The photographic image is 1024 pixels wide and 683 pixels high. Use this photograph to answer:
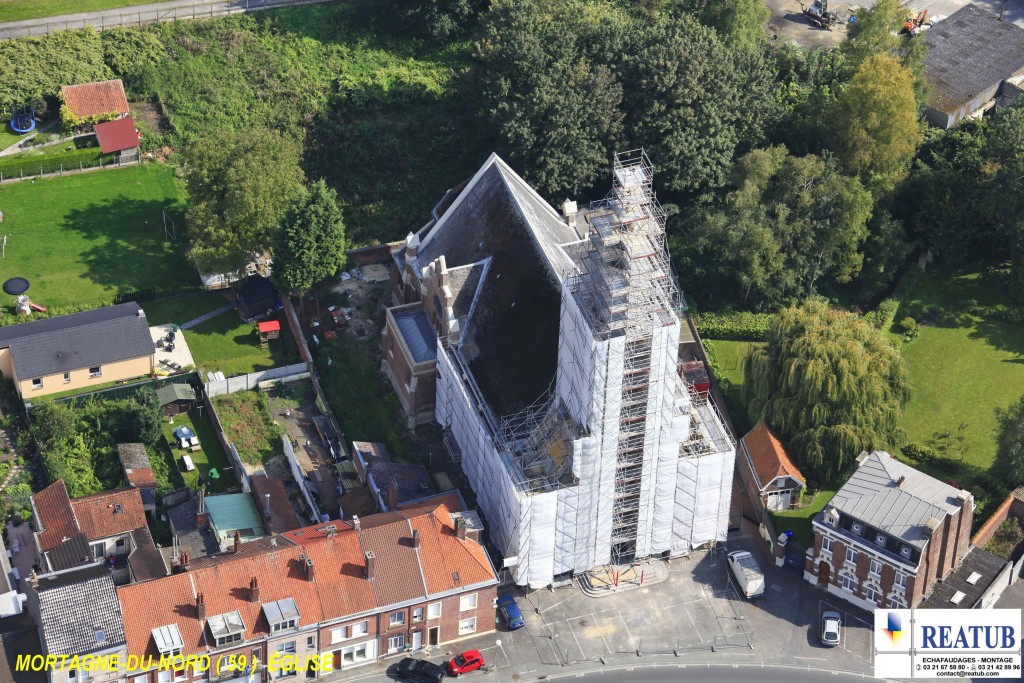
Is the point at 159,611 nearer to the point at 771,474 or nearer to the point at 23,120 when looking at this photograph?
the point at 771,474

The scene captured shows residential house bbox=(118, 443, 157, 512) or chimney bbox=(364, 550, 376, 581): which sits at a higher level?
residential house bbox=(118, 443, 157, 512)

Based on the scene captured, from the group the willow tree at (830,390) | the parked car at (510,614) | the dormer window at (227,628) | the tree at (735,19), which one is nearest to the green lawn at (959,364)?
the willow tree at (830,390)

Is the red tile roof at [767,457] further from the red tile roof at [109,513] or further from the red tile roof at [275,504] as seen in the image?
the red tile roof at [109,513]

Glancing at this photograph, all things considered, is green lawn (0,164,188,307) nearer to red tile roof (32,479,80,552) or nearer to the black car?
red tile roof (32,479,80,552)

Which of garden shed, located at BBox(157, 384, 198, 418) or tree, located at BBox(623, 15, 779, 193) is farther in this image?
tree, located at BBox(623, 15, 779, 193)

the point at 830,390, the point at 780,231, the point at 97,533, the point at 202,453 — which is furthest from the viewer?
the point at 780,231

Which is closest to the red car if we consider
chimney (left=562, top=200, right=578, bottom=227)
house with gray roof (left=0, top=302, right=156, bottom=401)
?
house with gray roof (left=0, top=302, right=156, bottom=401)

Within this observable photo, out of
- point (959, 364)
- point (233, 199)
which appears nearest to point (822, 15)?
point (959, 364)
